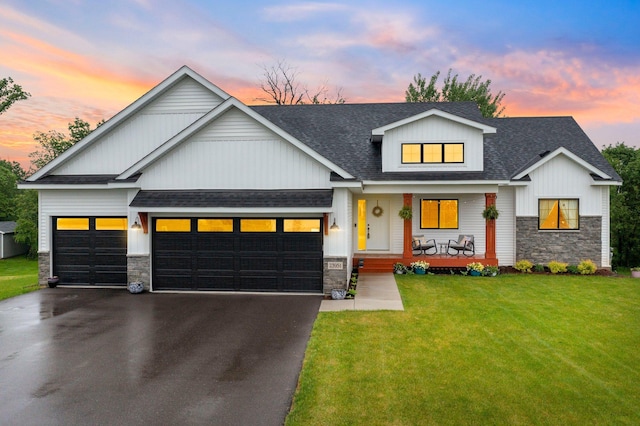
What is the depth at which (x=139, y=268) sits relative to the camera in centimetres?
1266

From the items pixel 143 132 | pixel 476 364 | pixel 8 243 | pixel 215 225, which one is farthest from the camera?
pixel 8 243

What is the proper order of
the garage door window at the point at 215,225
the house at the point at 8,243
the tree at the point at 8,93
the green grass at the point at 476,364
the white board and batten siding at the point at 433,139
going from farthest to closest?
the house at the point at 8,243
the tree at the point at 8,93
the white board and batten siding at the point at 433,139
the garage door window at the point at 215,225
the green grass at the point at 476,364

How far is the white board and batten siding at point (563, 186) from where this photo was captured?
51.9ft

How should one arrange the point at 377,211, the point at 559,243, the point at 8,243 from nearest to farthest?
the point at 559,243, the point at 377,211, the point at 8,243

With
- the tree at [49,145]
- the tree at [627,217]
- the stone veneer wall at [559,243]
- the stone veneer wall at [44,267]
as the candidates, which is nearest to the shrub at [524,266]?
the stone veneer wall at [559,243]

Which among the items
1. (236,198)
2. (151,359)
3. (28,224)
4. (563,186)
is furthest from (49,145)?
(563,186)

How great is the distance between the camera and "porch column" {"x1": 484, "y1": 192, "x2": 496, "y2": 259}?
→ 15.3m

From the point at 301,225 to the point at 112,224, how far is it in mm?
6963

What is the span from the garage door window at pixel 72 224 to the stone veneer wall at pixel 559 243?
57.3 ft

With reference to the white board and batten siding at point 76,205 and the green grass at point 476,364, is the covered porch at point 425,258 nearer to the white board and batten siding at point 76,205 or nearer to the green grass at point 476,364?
the green grass at point 476,364

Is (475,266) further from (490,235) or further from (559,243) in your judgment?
(559,243)

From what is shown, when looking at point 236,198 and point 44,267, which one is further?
point 44,267

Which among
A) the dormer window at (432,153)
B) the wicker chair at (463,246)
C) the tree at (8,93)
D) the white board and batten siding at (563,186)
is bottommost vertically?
the wicker chair at (463,246)

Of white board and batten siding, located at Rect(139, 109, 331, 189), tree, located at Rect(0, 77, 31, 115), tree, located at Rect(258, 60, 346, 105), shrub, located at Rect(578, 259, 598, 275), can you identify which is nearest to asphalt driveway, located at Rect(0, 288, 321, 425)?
white board and batten siding, located at Rect(139, 109, 331, 189)
